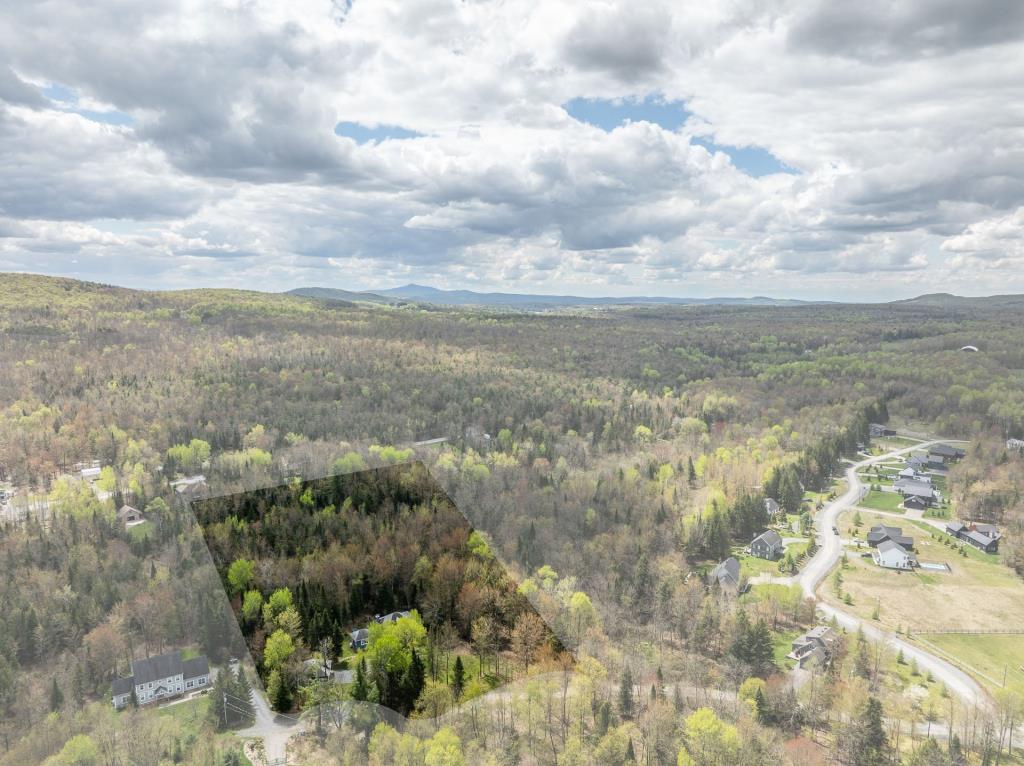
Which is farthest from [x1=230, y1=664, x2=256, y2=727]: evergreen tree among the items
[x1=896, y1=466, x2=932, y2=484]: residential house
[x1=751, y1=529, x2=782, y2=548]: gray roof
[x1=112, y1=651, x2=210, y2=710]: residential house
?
[x1=896, y1=466, x2=932, y2=484]: residential house

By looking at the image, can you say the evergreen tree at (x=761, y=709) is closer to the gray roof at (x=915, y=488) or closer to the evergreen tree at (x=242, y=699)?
the evergreen tree at (x=242, y=699)

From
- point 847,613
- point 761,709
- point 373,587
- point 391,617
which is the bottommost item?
point 847,613

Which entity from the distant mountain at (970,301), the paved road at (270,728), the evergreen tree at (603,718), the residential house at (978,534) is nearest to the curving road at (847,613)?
the residential house at (978,534)

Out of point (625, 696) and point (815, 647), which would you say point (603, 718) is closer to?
point (625, 696)

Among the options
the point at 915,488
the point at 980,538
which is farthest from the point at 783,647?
the point at 915,488

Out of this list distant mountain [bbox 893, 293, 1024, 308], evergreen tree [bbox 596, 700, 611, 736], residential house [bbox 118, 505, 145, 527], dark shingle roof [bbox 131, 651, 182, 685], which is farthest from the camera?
distant mountain [bbox 893, 293, 1024, 308]

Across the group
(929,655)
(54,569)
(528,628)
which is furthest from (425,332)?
(528,628)

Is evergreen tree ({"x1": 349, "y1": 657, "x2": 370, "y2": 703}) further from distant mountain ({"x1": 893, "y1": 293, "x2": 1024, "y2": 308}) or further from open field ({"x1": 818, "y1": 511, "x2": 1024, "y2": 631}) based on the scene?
distant mountain ({"x1": 893, "y1": 293, "x2": 1024, "y2": 308})
